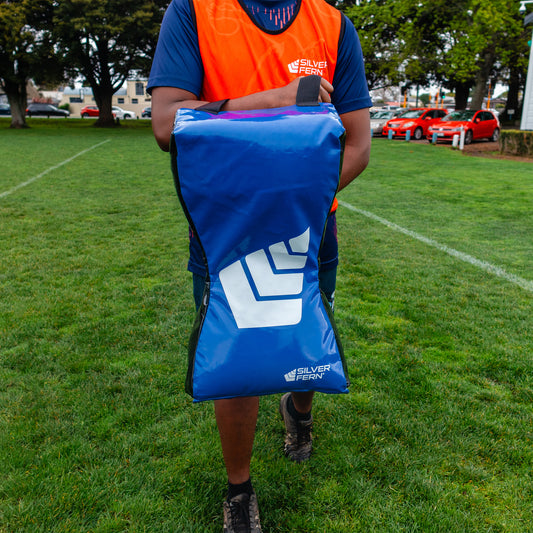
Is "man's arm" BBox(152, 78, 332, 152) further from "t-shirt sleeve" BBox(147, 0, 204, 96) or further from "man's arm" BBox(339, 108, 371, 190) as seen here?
"man's arm" BBox(339, 108, 371, 190)

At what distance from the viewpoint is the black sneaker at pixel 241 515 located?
6.44 feet

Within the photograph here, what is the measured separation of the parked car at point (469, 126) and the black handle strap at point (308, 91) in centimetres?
2203

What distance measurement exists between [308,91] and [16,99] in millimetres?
33943

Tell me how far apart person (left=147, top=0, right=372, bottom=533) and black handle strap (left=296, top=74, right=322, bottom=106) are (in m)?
0.02

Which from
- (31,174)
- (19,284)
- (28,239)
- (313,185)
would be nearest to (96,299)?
(19,284)

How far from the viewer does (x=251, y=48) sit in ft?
5.58

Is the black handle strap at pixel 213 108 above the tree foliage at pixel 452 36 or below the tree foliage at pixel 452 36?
below

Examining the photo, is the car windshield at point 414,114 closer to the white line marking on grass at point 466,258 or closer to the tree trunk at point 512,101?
the tree trunk at point 512,101

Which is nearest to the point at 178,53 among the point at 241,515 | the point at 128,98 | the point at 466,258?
the point at 241,515

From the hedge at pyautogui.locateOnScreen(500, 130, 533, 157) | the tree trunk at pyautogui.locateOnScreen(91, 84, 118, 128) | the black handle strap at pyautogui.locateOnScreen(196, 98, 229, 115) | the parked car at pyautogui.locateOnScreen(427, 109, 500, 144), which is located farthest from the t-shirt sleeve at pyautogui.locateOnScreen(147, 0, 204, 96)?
the tree trunk at pyautogui.locateOnScreen(91, 84, 118, 128)

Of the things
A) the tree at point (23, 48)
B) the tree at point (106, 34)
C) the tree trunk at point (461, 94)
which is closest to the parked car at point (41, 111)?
the tree at point (106, 34)

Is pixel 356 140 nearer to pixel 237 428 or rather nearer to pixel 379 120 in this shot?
pixel 237 428

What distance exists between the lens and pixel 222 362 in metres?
1.48

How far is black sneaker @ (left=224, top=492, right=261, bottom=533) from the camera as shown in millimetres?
1962
